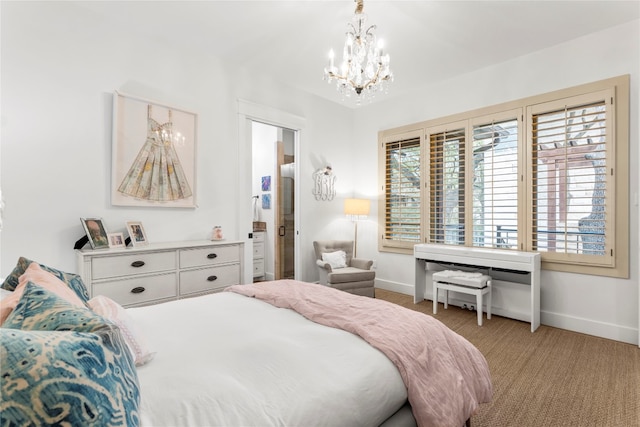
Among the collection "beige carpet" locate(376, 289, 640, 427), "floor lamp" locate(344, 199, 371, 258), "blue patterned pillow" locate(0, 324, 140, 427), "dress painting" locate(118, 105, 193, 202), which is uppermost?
"dress painting" locate(118, 105, 193, 202)

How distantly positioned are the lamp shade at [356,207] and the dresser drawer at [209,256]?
2.05 metres

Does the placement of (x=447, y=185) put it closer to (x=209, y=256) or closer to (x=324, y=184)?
(x=324, y=184)

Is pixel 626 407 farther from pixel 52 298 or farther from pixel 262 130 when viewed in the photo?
pixel 262 130

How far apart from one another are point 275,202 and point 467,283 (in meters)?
2.70

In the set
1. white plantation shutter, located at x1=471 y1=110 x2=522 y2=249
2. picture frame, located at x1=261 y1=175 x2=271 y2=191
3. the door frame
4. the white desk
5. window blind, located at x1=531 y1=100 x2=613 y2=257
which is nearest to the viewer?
window blind, located at x1=531 y1=100 x2=613 y2=257

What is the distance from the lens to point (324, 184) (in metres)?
4.98

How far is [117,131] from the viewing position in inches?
115

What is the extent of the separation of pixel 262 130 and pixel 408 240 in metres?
2.62

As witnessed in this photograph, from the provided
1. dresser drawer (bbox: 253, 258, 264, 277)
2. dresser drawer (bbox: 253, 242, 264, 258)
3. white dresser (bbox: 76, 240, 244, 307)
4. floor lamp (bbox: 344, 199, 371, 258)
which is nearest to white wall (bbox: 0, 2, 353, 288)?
white dresser (bbox: 76, 240, 244, 307)

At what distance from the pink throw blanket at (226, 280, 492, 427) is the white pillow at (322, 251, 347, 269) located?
2300 mm

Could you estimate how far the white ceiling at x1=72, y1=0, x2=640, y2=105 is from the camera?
2760 millimetres

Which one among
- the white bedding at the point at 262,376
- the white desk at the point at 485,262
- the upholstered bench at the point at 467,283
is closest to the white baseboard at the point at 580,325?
the white desk at the point at 485,262

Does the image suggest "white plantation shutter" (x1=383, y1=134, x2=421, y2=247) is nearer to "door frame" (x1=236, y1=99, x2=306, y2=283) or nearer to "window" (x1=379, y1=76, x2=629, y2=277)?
"window" (x1=379, y1=76, x2=629, y2=277)

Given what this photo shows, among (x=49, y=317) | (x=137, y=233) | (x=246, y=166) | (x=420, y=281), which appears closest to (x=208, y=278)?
(x=137, y=233)
